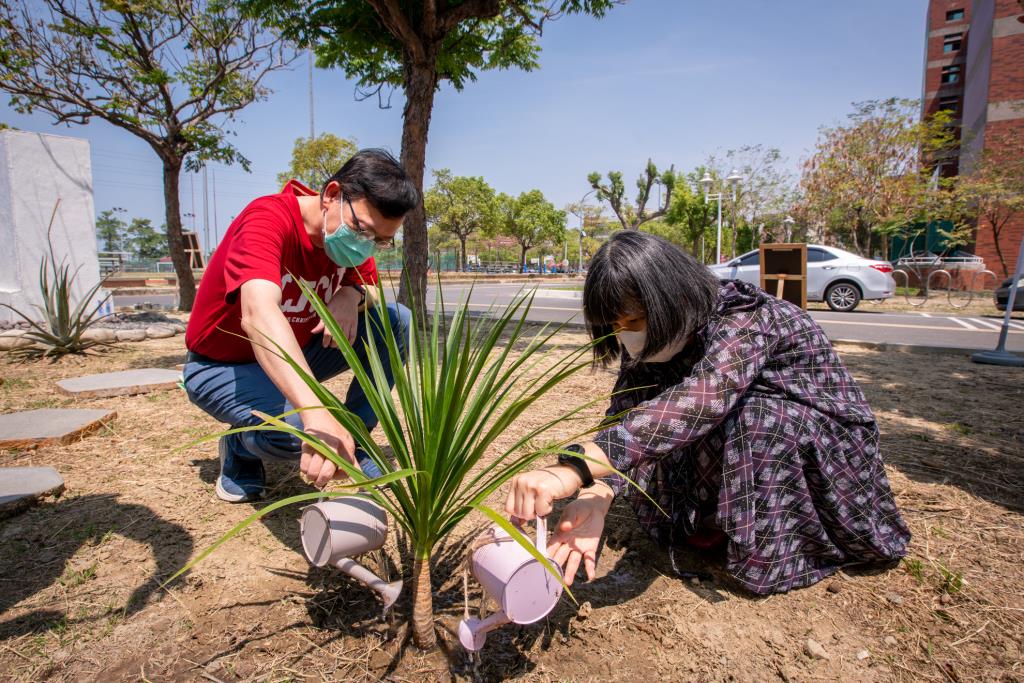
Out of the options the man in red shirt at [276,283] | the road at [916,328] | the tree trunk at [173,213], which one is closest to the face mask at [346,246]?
the man in red shirt at [276,283]

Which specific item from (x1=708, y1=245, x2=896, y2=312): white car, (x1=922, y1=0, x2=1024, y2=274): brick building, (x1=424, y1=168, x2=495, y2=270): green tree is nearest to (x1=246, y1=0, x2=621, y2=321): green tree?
(x1=708, y1=245, x2=896, y2=312): white car

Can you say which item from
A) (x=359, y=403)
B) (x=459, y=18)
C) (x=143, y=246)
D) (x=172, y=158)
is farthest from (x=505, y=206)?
(x=143, y=246)

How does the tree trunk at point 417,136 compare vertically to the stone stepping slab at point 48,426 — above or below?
above

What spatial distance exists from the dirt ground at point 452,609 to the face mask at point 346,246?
2.94ft

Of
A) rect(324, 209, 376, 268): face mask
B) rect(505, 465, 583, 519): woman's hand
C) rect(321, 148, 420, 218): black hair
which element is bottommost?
rect(505, 465, 583, 519): woman's hand

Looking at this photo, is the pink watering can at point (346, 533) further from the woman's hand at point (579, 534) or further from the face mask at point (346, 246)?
the face mask at point (346, 246)

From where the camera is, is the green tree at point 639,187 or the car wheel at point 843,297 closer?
the car wheel at point 843,297

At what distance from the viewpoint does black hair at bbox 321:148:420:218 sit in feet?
5.28

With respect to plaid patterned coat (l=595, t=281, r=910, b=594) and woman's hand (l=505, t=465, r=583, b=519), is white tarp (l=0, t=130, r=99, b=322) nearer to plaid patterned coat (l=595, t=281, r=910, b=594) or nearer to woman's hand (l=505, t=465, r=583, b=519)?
woman's hand (l=505, t=465, r=583, b=519)

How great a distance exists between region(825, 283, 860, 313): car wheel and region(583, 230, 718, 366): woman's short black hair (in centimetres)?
1022

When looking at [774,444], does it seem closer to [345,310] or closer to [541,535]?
[541,535]

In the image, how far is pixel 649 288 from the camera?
1221 mm

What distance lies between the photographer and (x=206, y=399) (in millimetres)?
1786

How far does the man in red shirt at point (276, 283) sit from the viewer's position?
4.92ft
